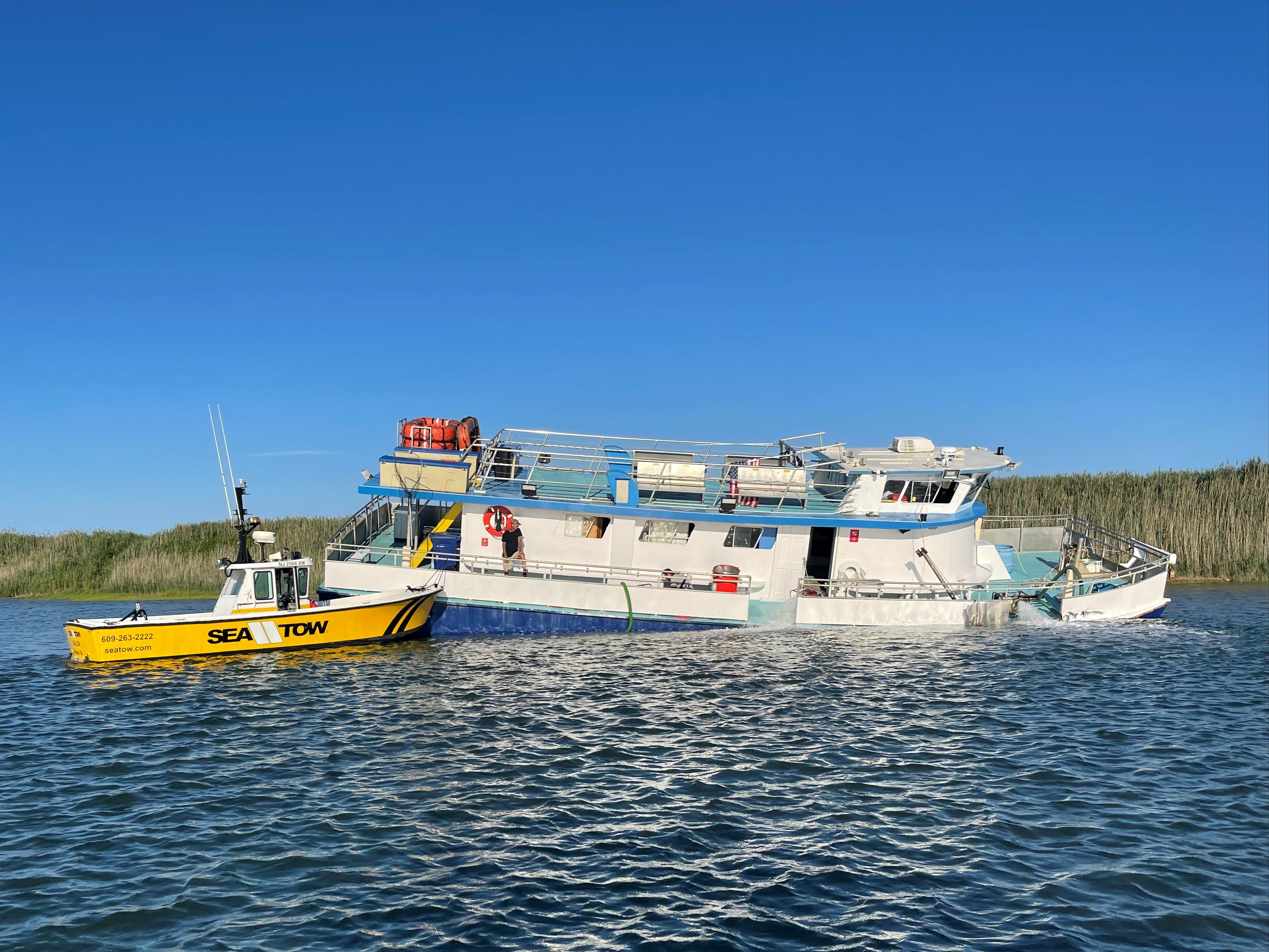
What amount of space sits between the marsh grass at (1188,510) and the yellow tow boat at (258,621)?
33934mm

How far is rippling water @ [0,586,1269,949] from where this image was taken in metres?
8.84

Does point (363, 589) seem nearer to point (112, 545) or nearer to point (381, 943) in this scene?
point (381, 943)

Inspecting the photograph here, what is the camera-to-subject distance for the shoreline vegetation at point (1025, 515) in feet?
131

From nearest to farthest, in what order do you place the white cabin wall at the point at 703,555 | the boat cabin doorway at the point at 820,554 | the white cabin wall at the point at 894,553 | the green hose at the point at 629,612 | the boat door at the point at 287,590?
the boat door at the point at 287,590 → the green hose at the point at 629,612 → the white cabin wall at the point at 894,553 → the white cabin wall at the point at 703,555 → the boat cabin doorway at the point at 820,554

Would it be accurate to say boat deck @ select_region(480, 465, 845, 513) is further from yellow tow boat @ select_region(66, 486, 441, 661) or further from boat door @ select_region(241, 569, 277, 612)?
boat door @ select_region(241, 569, 277, 612)

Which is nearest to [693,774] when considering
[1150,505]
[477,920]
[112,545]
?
[477,920]

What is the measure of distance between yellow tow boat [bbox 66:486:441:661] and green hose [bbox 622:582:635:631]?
5.89 metres

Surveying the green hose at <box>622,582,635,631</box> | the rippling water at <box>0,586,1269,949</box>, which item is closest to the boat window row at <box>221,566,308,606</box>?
the rippling water at <box>0,586,1269,949</box>

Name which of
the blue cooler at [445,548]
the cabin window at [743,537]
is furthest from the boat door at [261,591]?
the cabin window at [743,537]

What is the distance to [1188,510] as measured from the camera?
1606 inches

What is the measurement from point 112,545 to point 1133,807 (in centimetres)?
4962

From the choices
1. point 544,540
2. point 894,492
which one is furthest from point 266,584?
point 894,492

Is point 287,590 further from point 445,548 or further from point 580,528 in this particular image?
point 580,528

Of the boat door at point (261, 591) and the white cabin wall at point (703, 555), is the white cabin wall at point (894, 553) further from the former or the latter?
the boat door at point (261, 591)
